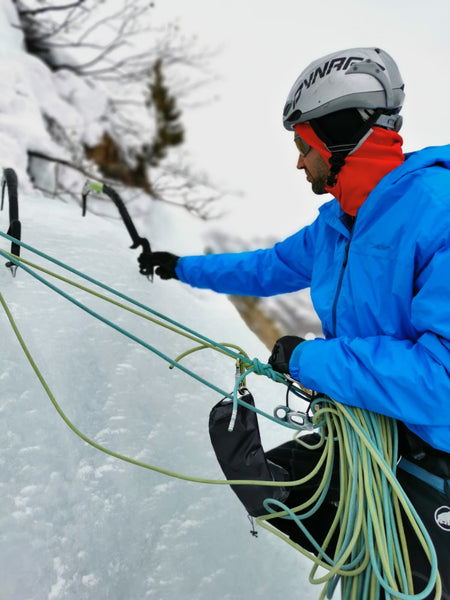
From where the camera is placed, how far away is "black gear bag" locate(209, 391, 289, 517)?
39.6 inches

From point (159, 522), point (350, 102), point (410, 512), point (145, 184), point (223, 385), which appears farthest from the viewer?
point (145, 184)

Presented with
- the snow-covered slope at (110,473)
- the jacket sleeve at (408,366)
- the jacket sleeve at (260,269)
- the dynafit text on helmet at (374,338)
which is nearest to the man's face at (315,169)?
the dynafit text on helmet at (374,338)

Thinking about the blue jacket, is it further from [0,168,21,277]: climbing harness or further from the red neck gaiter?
[0,168,21,277]: climbing harness

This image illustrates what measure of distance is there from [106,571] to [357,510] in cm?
67

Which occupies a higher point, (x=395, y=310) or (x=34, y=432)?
(x=395, y=310)

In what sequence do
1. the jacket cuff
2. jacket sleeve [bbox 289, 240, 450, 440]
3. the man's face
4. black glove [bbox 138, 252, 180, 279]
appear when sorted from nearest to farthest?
jacket sleeve [bbox 289, 240, 450, 440], the jacket cuff, the man's face, black glove [bbox 138, 252, 180, 279]

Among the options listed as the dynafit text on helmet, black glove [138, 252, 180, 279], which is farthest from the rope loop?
black glove [138, 252, 180, 279]

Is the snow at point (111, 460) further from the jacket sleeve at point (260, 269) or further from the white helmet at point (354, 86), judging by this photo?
the white helmet at point (354, 86)

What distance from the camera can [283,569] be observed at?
1.35m

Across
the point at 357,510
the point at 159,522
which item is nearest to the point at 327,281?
the point at 357,510

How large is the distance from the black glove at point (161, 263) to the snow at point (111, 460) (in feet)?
0.27

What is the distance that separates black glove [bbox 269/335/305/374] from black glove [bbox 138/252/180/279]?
71 centimetres

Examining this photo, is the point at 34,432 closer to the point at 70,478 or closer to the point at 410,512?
the point at 70,478

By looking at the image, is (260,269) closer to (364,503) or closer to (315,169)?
(315,169)
